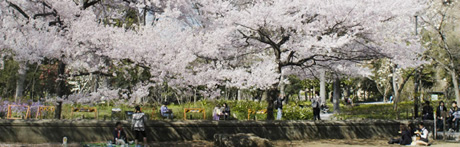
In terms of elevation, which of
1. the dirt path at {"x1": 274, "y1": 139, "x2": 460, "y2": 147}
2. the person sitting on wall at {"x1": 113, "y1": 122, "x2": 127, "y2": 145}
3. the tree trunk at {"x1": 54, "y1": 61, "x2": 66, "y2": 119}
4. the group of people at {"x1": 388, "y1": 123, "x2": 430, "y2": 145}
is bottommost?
the dirt path at {"x1": 274, "y1": 139, "x2": 460, "y2": 147}

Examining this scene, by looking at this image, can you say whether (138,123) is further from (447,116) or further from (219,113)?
(447,116)

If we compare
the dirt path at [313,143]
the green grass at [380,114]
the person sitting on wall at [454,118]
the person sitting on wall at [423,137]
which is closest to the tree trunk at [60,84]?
the dirt path at [313,143]

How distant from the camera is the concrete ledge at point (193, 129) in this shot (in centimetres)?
1060

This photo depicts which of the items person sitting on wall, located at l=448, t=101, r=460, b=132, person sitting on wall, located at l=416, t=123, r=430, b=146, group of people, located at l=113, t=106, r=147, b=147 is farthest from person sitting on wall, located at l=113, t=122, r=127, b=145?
person sitting on wall, located at l=448, t=101, r=460, b=132

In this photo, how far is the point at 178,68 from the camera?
35.1ft

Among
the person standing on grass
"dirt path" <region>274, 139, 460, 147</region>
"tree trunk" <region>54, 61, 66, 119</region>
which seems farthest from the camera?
"dirt path" <region>274, 139, 460, 147</region>

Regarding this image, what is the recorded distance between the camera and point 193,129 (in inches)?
484

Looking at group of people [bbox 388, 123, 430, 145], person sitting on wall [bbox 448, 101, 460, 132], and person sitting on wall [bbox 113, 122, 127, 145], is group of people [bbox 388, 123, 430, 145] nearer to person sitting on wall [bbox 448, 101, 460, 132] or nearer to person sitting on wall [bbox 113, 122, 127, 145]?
person sitting on wall [bbox 448, 101, 460, 132]

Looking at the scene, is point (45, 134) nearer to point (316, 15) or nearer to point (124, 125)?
point (124, 125)

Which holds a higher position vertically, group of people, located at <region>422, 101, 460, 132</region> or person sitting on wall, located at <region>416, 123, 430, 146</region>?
group of people, located at <region>422, 101, 460, 132</region>

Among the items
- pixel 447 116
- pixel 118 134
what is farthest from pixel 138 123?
pixel 447 116

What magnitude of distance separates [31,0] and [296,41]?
28.5 feet

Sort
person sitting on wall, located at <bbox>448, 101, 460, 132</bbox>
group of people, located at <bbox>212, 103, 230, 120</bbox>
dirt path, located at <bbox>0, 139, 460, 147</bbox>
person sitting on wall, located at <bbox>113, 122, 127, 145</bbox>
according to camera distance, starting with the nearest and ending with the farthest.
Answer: person sitting on wall, located at <bbox>113, 122, 127, 145</bbox>, dirt path, located at <bbox>0, 139, 460, 147</bbox>, group of people, located at <bbox>212, 103, 230, 120</bbox>, person sitting on wall, located at <bbox>448, 101, 460, 132</bbox>

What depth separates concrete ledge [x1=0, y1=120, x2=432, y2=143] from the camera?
10.6 metres
